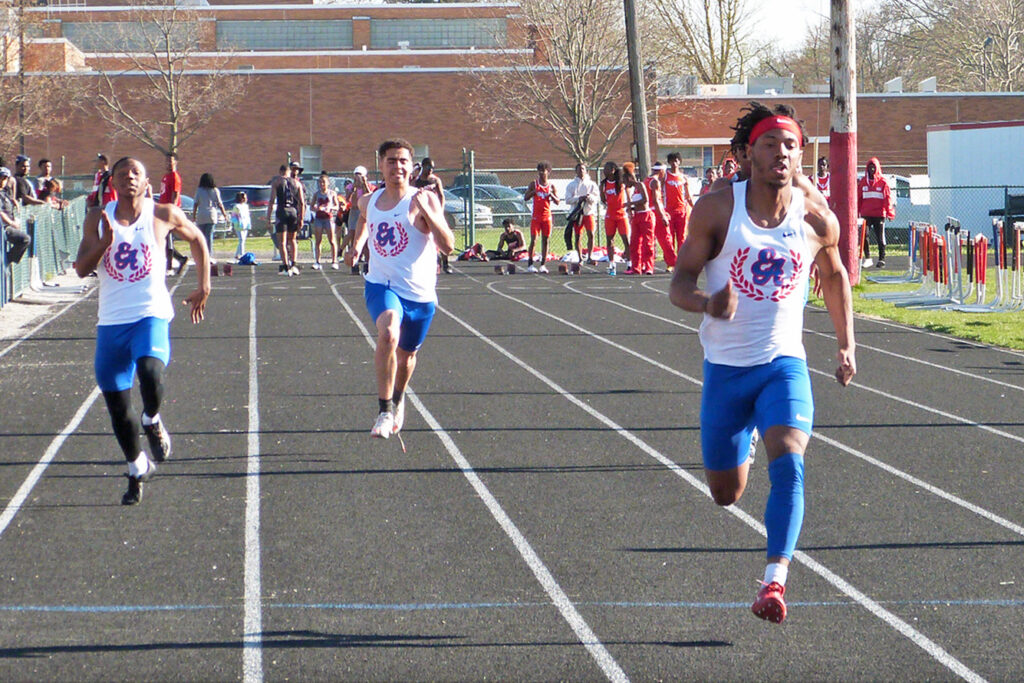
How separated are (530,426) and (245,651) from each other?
500cm

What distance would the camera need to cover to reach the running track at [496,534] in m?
5.31

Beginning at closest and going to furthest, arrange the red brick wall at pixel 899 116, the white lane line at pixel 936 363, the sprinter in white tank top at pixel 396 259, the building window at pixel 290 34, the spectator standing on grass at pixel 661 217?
the sprinter in white tank top at pixel 396 259 < the white lane line at pixel 936 363 < the spectator standing on grass at pixel 661 217 < the red brick wall at pixel 899 116 < the building window at pixel 290 34

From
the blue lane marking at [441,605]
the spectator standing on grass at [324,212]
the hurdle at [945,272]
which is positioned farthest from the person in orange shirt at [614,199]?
the blue lane marking at [441,605]

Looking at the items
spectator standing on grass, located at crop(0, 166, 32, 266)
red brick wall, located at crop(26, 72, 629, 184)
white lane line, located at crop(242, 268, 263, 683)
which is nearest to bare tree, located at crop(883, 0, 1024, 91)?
red brick wall, located at crop(26, 72, 629, 184)

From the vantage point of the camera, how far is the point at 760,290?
17.6 feet

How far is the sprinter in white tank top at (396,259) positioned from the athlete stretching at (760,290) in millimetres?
3877

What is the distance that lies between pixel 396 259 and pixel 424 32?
6862 centimetres

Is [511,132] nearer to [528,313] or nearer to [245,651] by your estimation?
[528,313]

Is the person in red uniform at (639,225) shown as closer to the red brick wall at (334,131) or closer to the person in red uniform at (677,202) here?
the person in red uniform at (677,202)

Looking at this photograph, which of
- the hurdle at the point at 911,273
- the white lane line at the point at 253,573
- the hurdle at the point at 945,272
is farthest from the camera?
the hurdle at the point at 911,273

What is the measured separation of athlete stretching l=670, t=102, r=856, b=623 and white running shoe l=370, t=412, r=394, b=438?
399 cm

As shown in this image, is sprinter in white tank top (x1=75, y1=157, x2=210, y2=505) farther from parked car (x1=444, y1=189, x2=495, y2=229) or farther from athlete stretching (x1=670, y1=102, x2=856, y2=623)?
parked car (x1=444, y1=189, x2=495, y2=229)

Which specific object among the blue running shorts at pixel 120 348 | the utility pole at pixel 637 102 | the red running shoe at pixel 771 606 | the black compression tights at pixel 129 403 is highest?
the utility pole at pixel 637 102

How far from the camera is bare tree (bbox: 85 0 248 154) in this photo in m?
47.6
